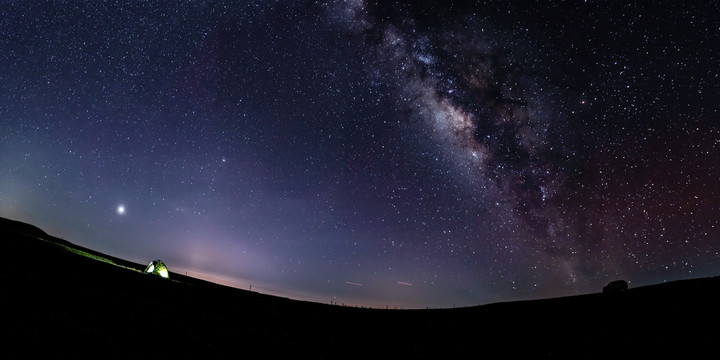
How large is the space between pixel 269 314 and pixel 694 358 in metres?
7.31

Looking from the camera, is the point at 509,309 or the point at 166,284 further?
the point at 166,284

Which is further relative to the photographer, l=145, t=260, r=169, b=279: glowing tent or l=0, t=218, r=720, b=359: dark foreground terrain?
l=145, t=260, r=169, b=279: glowing tent

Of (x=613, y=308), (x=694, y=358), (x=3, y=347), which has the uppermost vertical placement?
(x=613, y=308)

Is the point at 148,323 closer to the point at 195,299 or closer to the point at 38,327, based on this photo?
the point at 38,327

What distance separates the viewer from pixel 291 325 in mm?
7332

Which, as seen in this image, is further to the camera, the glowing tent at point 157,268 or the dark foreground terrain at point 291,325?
the glowing tent at point 157,268

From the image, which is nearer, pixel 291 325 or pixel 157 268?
pixel 291 325

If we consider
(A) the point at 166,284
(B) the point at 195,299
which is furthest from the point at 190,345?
(A) the point at 166,284

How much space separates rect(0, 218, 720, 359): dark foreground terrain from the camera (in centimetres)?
453

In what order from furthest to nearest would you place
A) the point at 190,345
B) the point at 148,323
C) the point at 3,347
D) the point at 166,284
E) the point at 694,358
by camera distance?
the point at 166,284 → the point at 148,323 → the point at 190,345 → the point at 3,347 → the point at 694,358

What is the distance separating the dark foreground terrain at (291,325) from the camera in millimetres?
4527

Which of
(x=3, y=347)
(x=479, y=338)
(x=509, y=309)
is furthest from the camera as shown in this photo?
(x=509, y=309)

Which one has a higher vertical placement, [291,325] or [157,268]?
[157,268]

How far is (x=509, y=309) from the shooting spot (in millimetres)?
7598
